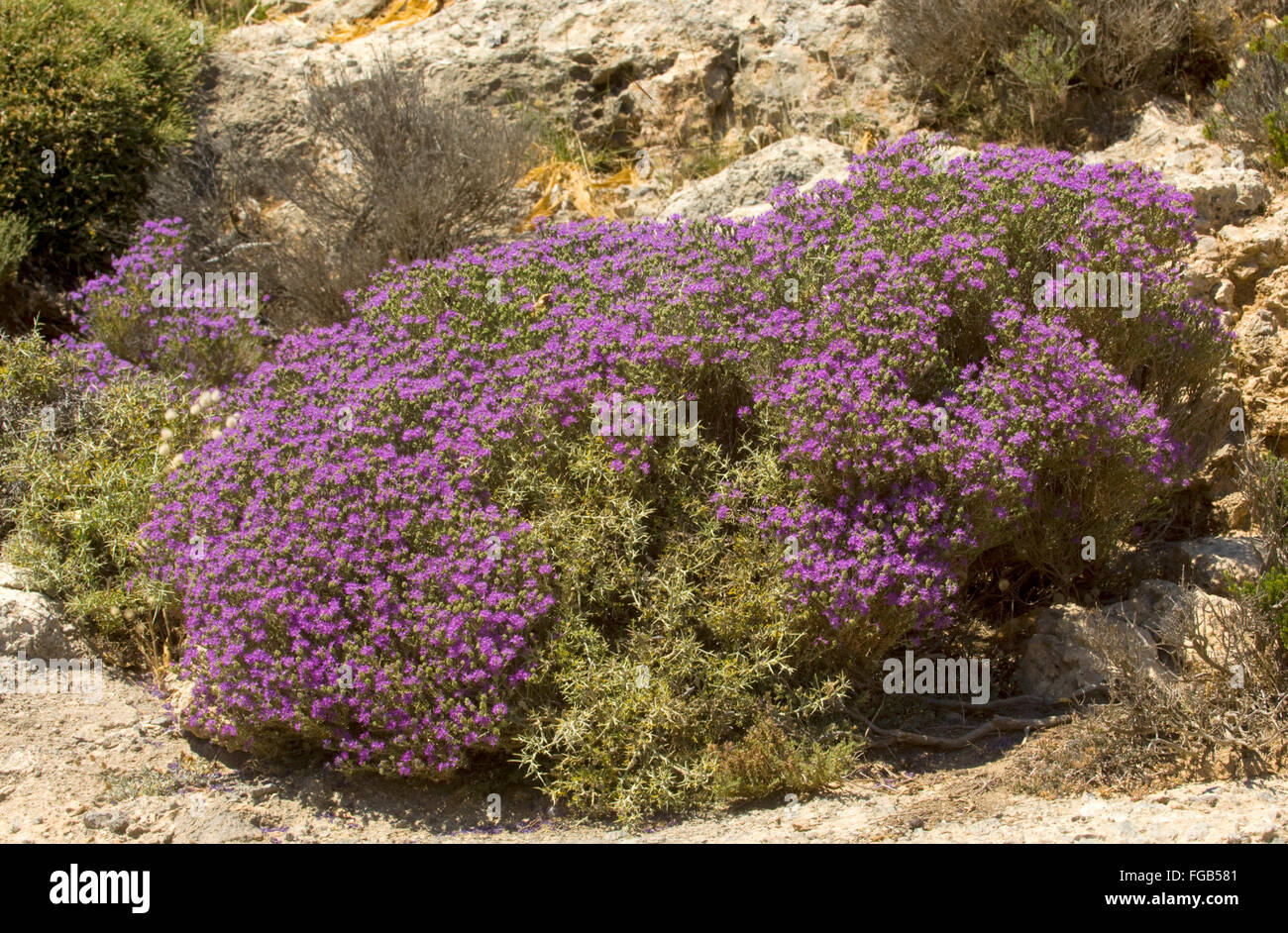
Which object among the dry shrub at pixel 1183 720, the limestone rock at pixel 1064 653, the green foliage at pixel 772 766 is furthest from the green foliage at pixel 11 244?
the dry shrub at pixel 1183 720

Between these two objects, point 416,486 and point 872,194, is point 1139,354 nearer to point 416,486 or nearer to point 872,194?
point 872,194

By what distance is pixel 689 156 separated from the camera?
8.38m

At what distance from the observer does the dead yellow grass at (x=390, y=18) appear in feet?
31.7

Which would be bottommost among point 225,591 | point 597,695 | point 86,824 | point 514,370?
point 86,824

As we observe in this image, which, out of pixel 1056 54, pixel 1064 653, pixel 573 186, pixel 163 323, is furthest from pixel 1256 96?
pixel 163 323

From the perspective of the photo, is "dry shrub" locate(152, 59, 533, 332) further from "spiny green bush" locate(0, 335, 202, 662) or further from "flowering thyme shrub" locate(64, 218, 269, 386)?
"spiny green bush" locate(0, 335, 202, 662)

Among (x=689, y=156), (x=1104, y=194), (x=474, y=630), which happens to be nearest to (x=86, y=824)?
(x=474, y=630)

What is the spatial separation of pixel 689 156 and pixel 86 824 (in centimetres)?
601

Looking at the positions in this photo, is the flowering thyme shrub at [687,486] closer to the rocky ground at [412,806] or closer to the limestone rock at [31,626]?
the rocky ground at [412,806]

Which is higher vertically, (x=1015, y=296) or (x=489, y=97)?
(x=489, y=97)

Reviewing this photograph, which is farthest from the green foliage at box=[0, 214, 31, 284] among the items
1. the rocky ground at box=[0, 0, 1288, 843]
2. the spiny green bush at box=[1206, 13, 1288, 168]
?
the spiny green bush at box=[1206, 13, 1288, 168]

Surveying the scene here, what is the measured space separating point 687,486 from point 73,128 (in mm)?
5155

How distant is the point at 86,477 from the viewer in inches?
215

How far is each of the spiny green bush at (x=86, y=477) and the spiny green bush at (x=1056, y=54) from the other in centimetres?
535
